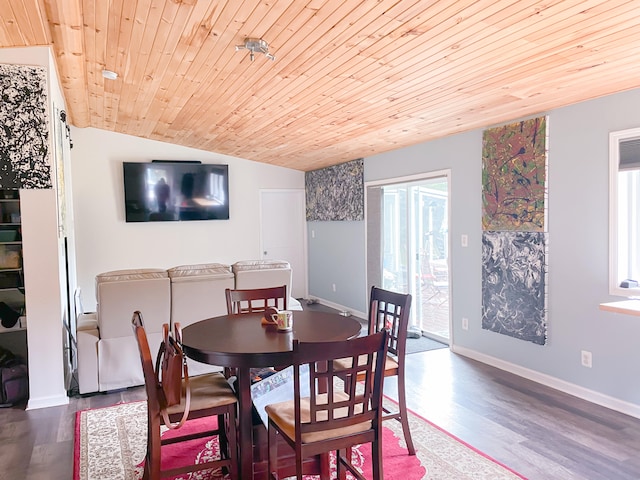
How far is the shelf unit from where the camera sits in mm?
3564

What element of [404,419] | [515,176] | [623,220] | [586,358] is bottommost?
[404,419]

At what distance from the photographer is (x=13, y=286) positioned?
3.67m

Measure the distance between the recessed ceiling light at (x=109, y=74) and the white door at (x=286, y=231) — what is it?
367 centimetres

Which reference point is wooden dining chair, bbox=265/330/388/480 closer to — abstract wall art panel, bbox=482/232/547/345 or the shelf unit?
abstract wall art panel, bbox=482/232/547/345

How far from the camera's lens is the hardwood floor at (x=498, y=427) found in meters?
2.61

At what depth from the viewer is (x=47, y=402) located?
11.7ft

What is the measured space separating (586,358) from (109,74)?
448 centimetres

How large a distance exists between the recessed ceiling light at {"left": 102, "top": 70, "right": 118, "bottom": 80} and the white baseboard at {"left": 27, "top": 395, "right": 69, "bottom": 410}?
2665mm

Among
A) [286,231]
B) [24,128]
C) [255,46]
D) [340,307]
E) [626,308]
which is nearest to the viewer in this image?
[626,308]

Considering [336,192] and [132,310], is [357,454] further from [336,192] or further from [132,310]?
[336,192]

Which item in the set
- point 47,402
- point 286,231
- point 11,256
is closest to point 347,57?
point 11,256

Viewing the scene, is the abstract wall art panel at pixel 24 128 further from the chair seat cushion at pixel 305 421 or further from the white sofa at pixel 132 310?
the chair seat cushion at pixel 305 421

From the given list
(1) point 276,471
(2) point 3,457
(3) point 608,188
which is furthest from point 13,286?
(3) point 608,188

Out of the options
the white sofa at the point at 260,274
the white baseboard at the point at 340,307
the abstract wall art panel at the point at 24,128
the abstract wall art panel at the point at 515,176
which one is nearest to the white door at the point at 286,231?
the white baseboard at the point at 340,307
